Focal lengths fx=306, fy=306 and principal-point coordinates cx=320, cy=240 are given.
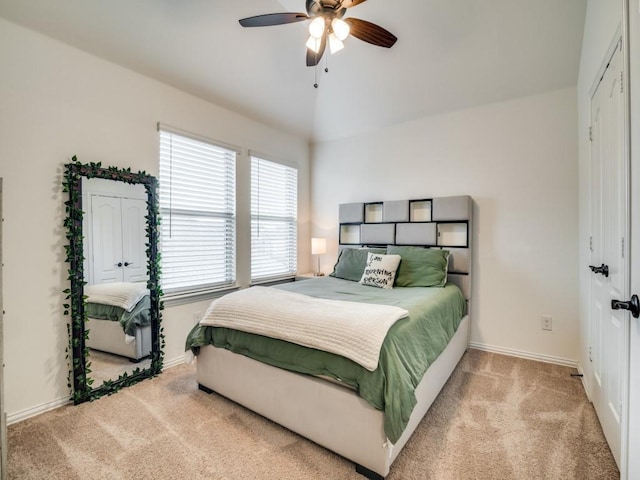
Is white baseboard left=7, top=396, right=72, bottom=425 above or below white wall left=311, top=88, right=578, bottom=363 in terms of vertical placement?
below

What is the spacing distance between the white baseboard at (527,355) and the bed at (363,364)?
23 cm

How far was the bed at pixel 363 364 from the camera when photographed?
1518 millimetres

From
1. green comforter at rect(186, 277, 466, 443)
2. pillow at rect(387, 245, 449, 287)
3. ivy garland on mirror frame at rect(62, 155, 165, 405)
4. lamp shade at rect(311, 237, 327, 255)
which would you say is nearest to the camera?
green comforter at rect(186, 277, 466, 443)

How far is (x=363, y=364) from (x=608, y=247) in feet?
5.26

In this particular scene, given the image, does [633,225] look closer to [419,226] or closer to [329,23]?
[329,23]

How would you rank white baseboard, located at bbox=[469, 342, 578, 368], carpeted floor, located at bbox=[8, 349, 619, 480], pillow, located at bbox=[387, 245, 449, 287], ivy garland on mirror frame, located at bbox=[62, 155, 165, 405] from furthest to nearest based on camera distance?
1. pillow, located at bbox=[387, 245, 449, 287]
2. white baseboard, located at bbox=[469, 342, 578, 368]
3. ivy garland on mirror frame, located at bbox=[62, 155, 165, 405]
4. carpeted floor, located at bbox=[8, 349, 619, 480]

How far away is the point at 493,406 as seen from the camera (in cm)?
217

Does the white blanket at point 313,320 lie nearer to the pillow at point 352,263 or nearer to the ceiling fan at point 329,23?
the pillow at point 352,263

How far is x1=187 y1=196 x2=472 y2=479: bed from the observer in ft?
4.98

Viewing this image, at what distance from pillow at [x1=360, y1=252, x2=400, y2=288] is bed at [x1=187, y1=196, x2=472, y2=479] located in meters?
0.03

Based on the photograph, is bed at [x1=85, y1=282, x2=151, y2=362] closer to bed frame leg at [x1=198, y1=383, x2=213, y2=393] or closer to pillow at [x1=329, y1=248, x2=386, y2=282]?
bed frame leg at [x1=198, y1=383, x2=213, y2=393]

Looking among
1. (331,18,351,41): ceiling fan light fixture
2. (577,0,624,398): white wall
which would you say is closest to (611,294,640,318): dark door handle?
(577,0,624,398): white wall

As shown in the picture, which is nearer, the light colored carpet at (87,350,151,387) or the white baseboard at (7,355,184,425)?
the white baseboard at (7,355,184,425)

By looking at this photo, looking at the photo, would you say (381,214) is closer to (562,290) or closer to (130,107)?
(562,290)
